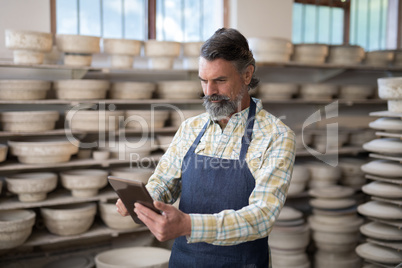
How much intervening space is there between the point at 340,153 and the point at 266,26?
144 cm

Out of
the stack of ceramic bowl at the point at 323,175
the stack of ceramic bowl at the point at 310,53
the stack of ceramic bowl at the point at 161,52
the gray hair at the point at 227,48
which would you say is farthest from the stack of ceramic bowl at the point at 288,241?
the gray hair at the point at 227,48

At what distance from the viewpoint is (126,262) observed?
9.39ft

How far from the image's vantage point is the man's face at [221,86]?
154 centimetres

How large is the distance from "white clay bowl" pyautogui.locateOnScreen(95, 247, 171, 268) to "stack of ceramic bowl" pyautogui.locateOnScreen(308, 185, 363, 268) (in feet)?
4.35

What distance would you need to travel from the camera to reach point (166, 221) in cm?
120

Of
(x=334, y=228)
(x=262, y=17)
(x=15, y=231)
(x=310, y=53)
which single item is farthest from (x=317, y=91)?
(x=15, y=231)

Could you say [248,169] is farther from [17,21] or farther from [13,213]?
[17,21]

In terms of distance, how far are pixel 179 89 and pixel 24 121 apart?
1188 mm

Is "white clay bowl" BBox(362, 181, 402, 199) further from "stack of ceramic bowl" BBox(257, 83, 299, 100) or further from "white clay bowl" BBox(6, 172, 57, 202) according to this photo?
"white clay bowl" BBox(6, 172, 57, 202)

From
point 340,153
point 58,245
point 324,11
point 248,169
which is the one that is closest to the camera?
point 248,169

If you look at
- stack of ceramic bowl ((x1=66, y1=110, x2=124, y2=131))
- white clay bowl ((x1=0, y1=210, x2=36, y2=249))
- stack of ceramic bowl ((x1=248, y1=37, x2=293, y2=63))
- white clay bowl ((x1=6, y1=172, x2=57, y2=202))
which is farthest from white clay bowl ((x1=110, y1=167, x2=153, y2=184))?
stack of ceramic bowl ((x1=248, y1=37, x2=293, y2=63))

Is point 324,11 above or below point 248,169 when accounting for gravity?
above

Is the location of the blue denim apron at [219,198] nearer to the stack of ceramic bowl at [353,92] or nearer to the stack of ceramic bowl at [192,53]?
the stack of ceramic bowl at [192,53]

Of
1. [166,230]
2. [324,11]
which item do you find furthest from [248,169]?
[324,11]
